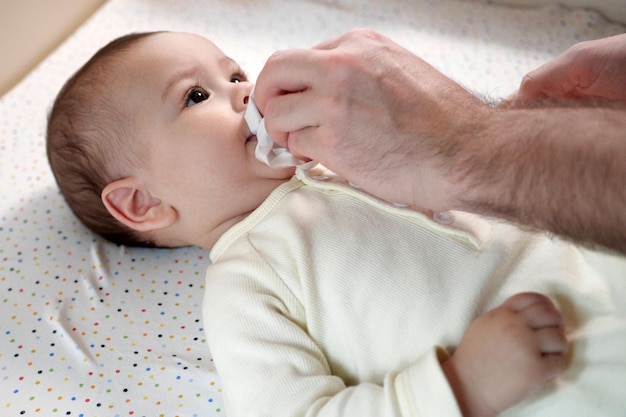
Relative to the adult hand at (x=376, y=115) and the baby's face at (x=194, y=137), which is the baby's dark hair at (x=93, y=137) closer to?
the baby's face at (x=194, y=137)

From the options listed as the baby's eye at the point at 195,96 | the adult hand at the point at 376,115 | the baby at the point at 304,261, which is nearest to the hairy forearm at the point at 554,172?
the adult hand at the point at 376,115

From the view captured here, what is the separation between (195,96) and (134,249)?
0.39 metres

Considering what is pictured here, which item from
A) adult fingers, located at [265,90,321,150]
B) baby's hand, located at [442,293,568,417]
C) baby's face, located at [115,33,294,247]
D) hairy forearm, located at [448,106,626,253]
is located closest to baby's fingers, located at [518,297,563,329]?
baby's hand, located at [442,293,568,417]

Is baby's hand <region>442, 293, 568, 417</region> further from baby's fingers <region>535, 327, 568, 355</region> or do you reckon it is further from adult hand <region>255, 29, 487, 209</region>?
adult hand <region>255, 29, 487, 209</region>

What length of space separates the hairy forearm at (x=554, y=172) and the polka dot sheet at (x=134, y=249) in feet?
2.02

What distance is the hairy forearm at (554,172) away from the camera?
0.86 metres

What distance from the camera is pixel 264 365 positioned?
1069 millimetres

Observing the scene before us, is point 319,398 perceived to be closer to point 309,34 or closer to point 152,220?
point 152,220

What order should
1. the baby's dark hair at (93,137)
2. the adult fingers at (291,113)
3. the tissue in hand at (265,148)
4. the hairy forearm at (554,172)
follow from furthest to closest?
1. the baby's dark hair at (93,137)
2. the tissue in hand at (265,148)
3. the adult fingers at (291,113)
4. the hairy forearm at (554,172)

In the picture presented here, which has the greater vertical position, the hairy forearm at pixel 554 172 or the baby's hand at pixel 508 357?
the hairy forearm at pixel 554 172

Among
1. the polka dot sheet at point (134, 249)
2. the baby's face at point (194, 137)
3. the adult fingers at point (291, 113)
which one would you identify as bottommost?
the polka dot sheet at point (134, 249)

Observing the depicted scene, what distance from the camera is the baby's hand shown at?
3.03ft

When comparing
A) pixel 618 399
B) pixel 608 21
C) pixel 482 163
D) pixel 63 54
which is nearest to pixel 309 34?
pixel 63 54

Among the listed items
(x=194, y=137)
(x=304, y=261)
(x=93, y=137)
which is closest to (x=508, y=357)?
(x=304, y=261)
